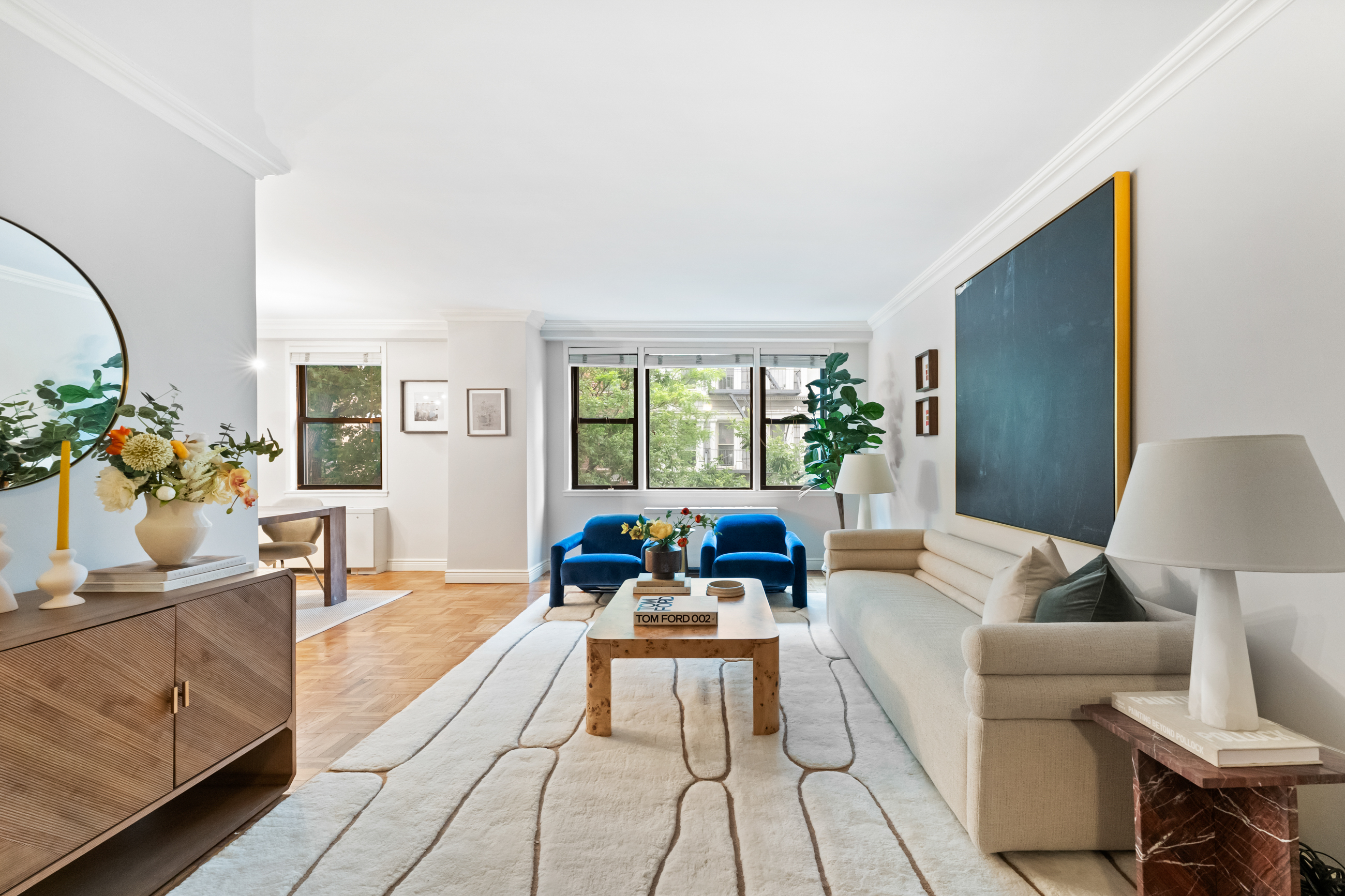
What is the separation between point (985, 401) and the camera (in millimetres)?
3779

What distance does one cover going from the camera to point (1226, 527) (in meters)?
1.49

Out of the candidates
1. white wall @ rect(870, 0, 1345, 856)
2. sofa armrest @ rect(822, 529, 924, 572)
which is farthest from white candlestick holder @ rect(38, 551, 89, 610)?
sofa armrest @ rect(822, 529, 924, 572)

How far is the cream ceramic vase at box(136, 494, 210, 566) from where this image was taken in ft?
6.66

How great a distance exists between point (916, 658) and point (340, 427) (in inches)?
249

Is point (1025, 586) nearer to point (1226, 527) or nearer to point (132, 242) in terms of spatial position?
point (1226, 527)

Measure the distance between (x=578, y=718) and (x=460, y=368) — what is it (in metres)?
4.10

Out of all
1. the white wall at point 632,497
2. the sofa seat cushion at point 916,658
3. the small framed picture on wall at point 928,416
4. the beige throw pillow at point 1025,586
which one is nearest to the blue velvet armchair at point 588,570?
the white wall at point 632,497

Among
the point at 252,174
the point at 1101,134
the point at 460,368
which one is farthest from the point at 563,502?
the point at 1101,134

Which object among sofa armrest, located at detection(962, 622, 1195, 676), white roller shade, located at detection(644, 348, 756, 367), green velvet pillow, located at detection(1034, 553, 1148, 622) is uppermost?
white roller shade, located at detection(644, 348, 756, 367)

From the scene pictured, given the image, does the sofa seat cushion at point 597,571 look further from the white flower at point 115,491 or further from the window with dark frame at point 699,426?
the white flower at point 115,491

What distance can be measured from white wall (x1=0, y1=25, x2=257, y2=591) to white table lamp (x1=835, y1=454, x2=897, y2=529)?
393cm

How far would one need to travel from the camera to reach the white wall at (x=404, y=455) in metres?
6.91

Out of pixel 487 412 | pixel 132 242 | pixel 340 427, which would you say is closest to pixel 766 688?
pixel 132 242

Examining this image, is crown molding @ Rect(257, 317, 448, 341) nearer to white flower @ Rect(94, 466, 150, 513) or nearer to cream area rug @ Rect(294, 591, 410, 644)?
cream area rug @ Rect(294, 591, 410, 644)
